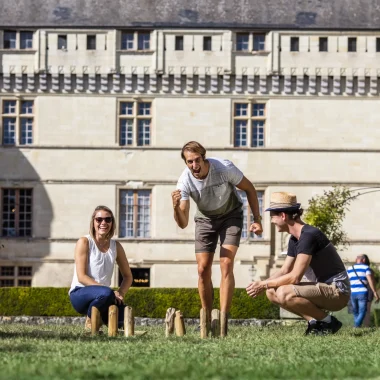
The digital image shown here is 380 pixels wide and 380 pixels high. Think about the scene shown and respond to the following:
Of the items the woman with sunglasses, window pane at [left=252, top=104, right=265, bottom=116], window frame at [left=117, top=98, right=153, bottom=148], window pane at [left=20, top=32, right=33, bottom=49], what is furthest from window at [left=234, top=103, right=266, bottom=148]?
the woman with sunglasses

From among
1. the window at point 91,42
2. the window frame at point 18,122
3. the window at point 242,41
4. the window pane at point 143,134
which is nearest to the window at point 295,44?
the window at point 242,41

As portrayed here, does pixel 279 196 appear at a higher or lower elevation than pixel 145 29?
lower

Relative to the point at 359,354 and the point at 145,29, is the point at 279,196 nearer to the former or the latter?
the point at 359,354

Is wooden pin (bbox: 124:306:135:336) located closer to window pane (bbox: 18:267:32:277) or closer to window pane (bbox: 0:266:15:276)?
window pane (bbox: 18:267:32:277)

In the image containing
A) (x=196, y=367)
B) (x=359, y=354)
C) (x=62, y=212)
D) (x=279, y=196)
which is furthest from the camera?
(x=62, y=212)

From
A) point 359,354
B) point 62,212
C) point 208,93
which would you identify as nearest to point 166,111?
point 208,93

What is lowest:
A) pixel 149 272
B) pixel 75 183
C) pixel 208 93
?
pixel 149 272

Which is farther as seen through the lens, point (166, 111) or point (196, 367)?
point (166, 111)

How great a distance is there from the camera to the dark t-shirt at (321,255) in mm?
12109

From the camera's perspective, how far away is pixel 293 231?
12.3 meters

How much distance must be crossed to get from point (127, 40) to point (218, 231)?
30.1 metres

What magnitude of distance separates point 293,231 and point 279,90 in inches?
1183

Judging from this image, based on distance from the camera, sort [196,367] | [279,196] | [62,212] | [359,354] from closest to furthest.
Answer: [196,367] → [359,354] → [279,196] → [62,212]

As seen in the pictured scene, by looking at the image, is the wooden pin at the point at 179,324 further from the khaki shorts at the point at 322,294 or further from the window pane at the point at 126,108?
the window pane at the point at 126,108
